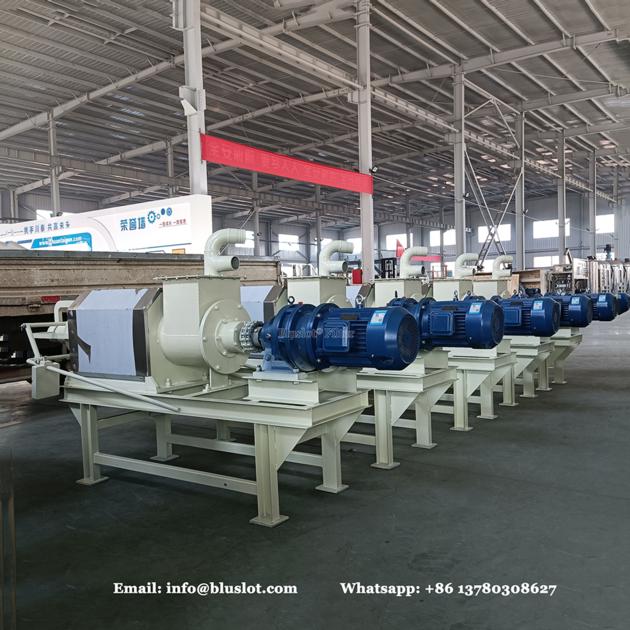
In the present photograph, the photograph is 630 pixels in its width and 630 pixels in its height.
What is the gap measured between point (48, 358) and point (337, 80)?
24.1 ft

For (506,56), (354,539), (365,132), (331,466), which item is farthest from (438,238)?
(354,539)

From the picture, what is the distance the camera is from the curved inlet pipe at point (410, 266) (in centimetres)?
480

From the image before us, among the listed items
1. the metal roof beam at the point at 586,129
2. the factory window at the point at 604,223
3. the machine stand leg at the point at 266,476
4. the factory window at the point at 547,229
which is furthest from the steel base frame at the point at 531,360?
the factory window at the point at 547,229

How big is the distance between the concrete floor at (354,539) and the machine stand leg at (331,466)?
8 centimetres

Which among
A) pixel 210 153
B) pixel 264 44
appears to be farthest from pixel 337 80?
pixel 210 153

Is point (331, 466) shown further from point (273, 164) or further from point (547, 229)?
point (547, 229)

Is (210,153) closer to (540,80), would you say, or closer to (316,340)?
(316,340)

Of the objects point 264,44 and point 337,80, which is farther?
point 337,80

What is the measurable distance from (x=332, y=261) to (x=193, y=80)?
4.09 metres

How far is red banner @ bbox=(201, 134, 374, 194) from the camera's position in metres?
7.18

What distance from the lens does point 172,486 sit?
362 cm

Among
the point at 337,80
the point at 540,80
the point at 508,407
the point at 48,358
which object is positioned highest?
the point at 540,80

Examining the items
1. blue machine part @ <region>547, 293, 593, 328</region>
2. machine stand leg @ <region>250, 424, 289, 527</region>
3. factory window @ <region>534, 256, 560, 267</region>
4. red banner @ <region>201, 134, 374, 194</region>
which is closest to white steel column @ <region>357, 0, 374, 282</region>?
red banner @ <region>201, 134, 374, 194</region>

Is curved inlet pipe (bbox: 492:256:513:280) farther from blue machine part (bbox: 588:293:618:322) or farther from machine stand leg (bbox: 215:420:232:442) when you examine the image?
machine stand leg (bbox: 215:420:232:442)
